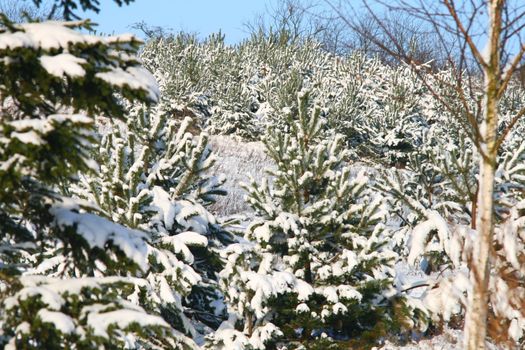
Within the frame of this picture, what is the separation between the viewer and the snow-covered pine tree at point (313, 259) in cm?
676

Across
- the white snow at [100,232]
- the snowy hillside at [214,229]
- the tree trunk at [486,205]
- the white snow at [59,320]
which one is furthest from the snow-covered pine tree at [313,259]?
the white snow at [59,320]

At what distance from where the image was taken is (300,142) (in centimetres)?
747

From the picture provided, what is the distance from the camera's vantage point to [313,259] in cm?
725

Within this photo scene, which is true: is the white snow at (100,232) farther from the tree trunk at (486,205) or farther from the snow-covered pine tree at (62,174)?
the tree trunk at (486,205)

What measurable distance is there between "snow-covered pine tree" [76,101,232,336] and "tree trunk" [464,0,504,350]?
11.7 ft

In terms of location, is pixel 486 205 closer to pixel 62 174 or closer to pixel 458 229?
pixel 458 229

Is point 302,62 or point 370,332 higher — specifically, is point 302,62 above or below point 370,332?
above

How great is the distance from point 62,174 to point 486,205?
2.96 metres

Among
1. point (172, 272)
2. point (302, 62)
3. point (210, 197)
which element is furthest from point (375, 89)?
point (172, 272)

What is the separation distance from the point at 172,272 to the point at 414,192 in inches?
244

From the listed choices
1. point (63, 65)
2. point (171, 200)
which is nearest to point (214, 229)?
point (171, 200)

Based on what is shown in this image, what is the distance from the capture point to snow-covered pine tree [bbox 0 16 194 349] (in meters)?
2.58

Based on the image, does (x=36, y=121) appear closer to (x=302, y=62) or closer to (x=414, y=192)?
(x=414, y=192)

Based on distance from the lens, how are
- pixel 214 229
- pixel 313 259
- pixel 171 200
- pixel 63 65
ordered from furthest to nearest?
pixel 214 229 < pixel 171 200 < pixel 313 259 < pixel 63 65
